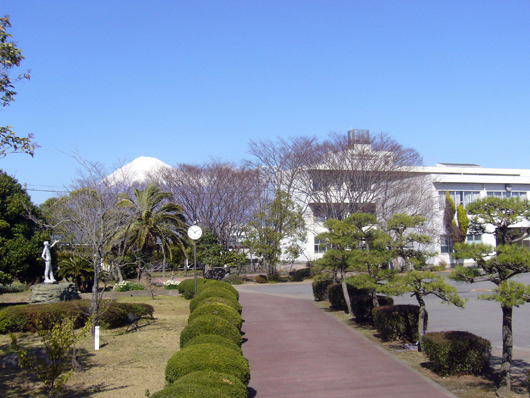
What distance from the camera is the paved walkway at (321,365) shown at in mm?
8016

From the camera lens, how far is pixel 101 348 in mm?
10445

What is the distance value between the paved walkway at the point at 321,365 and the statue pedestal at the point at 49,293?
6.39m

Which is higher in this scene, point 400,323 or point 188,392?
point 188,392

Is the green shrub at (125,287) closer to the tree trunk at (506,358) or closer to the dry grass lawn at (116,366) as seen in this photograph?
the dry grass lawn at (116,366)

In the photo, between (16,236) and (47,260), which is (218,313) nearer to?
(47,260)

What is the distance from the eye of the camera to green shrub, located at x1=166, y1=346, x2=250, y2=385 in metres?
6.11

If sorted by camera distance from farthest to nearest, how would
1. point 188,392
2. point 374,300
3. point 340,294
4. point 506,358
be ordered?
point 340,294 < point 374,300 < point 506,358 < point 188,392

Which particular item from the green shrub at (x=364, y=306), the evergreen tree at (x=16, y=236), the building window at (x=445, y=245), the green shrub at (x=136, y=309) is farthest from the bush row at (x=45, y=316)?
the building window at (x=445, y=245)

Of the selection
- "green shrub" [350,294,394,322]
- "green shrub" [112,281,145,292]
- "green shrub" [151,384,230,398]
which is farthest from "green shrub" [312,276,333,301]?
"green shrub" [151,384,230,398]

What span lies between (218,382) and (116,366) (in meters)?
4.45

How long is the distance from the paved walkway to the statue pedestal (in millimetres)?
6389

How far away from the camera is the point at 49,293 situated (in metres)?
15.3

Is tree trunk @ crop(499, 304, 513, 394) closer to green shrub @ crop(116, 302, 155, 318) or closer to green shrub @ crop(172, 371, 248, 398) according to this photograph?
green shrub @ crop(172, 371, 248, 398)

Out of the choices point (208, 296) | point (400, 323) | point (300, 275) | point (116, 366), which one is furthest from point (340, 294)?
point (300, 275)
